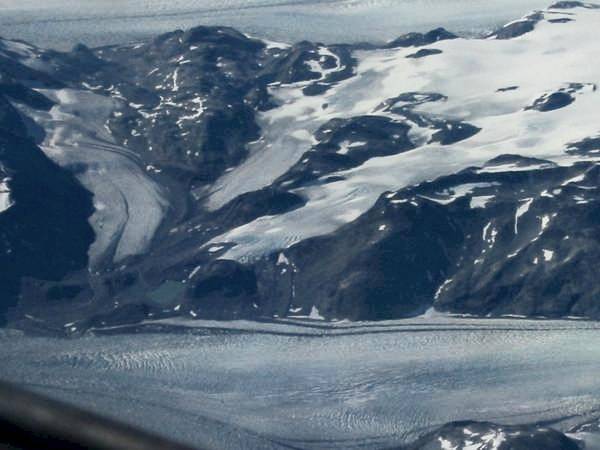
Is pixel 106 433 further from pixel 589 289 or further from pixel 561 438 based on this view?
pixel 589 289

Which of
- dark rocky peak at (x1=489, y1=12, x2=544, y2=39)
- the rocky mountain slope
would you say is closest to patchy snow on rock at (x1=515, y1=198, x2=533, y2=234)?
the rocky mountain slope

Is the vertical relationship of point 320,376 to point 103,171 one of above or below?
below

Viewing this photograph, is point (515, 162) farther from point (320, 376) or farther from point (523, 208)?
point (320, 376)

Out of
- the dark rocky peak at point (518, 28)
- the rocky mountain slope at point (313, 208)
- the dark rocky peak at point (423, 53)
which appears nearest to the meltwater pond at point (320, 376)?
the rocky mountain slope at point (313, 208)

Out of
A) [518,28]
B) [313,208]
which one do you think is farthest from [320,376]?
[518,28]

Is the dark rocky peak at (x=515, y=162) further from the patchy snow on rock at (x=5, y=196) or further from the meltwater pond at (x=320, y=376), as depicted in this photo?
the patchy snow on rock at (x=5, y=196)

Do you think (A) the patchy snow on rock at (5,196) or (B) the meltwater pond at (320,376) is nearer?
(B) the meltwater pond at (320,376)
